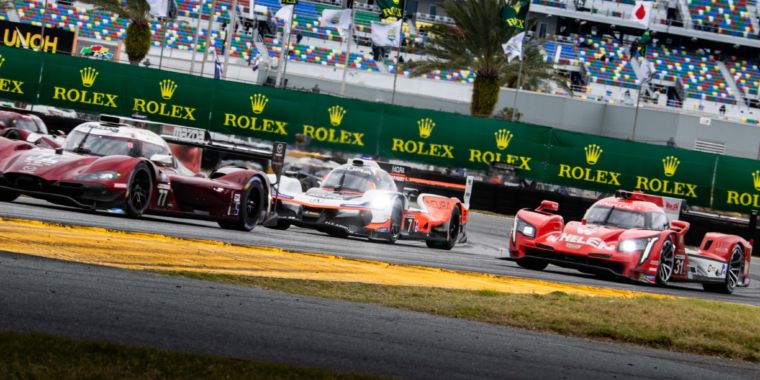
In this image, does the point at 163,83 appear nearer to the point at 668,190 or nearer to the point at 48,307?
the point at 668,190

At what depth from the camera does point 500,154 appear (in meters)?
29.1

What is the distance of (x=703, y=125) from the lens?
166 ft

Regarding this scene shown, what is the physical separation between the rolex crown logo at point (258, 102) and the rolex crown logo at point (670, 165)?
9966 mm

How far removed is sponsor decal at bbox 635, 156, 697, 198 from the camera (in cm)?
2830

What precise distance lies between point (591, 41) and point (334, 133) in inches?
1645

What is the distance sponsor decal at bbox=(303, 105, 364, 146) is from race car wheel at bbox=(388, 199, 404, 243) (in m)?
10.1

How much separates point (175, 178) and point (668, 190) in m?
16.1

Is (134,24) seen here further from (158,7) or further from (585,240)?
(585,240)

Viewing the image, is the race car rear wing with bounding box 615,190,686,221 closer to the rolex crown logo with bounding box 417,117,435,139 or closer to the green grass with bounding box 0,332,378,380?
the rolex crown logo with bounding box 417,117,435,139

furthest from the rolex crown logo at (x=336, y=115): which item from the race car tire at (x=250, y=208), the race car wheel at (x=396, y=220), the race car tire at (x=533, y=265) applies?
the race car tire at (x=250, y=208)

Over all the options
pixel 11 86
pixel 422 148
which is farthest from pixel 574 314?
pixel 11 86

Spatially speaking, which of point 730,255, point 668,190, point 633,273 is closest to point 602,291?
point 633,273

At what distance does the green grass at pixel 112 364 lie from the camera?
510cm

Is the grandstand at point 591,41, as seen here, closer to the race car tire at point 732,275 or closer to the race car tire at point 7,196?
the race car tire at point 732,275
